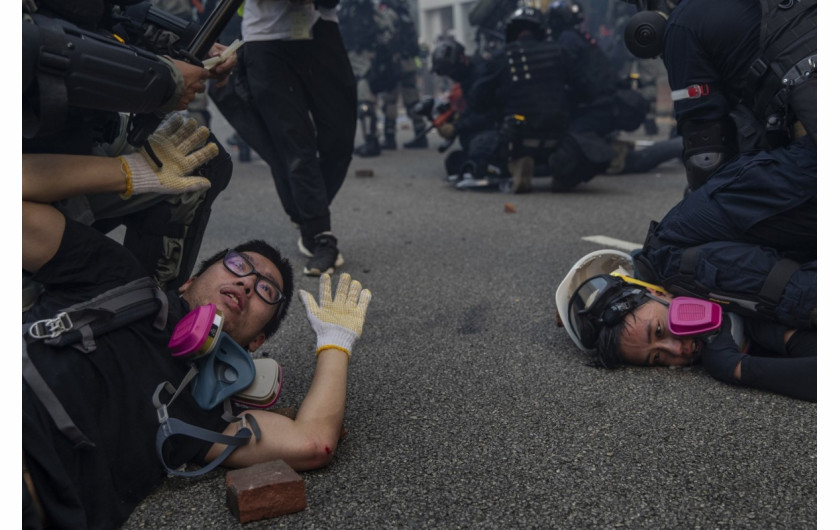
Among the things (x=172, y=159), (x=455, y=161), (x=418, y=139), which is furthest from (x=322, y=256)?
(x=418, y=139)

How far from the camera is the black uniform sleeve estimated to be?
2.69 meters

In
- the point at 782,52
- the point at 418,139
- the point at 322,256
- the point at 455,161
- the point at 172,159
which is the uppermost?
the point at 782,52

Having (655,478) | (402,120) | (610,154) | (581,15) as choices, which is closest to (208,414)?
(655,478)

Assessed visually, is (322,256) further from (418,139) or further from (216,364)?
(418,139)

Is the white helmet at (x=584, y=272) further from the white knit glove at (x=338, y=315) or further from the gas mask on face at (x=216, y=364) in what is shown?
the gas mask on face at (x=216, y=364)

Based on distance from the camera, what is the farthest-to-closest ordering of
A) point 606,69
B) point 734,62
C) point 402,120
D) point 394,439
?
1. point 402,120
2. point 606,69
3. point 734,62
4. point 394,439

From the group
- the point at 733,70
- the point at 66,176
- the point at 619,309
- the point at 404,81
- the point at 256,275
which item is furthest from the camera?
the point at 404,81

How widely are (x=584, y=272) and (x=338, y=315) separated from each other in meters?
1.17

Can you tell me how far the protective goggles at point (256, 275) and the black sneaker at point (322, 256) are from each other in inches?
76.3

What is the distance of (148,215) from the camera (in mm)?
2758

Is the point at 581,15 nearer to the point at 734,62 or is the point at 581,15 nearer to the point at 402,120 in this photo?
the point at 734,62

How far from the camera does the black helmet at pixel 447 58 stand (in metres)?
8.24

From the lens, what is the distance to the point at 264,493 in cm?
208

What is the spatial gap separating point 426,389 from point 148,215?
1.08m
